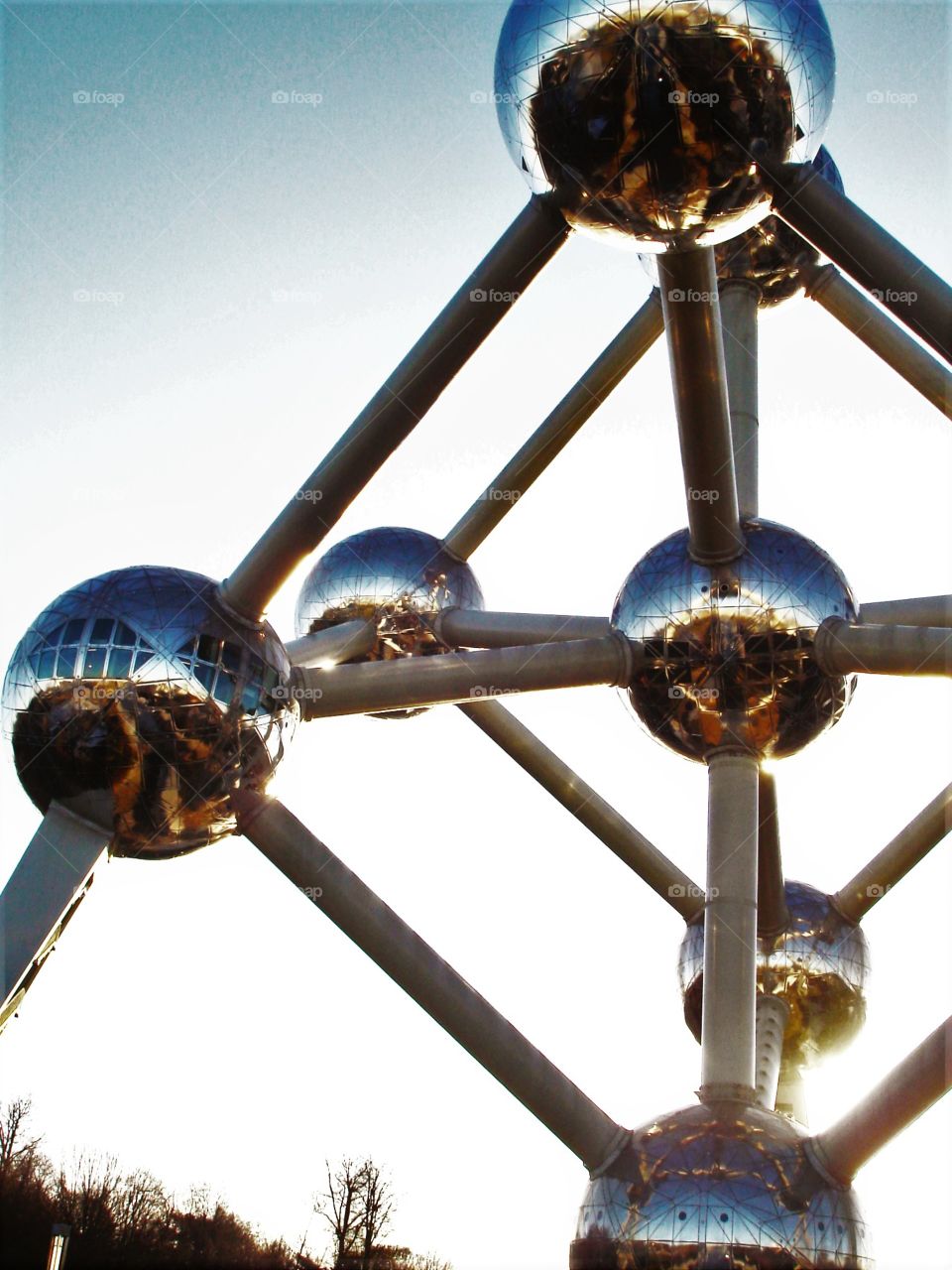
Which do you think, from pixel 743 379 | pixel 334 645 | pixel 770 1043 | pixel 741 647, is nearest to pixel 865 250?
pixel 741 647

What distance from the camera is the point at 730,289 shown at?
11.3 metres

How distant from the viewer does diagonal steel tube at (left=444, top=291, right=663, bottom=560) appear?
11.2 metres

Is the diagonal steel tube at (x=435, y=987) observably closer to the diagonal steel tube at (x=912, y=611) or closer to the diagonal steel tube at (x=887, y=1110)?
the diagonal steel tube at (x=887, y=1110)

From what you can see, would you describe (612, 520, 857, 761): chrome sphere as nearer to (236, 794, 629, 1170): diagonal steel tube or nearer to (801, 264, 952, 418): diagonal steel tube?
(236, 794, 629, 1170): diagonal steel tube

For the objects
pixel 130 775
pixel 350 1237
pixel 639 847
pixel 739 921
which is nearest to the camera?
pixel 130 775

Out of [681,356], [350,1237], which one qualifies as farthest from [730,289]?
[350,1237]

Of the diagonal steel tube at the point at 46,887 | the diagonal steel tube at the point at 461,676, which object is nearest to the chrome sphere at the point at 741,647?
the diagonal steel tube at the point at 461,676

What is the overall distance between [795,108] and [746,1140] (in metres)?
5.20

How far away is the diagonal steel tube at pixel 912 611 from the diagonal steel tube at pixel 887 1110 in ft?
10.5

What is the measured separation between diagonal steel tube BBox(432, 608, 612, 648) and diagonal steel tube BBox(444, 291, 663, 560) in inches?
45.1

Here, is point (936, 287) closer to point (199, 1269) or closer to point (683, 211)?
point (683, 211)

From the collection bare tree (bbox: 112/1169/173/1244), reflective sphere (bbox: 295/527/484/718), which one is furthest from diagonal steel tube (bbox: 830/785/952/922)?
bare tree (bbox: 112/1169/173/1244)

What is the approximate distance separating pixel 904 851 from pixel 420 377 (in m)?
5.43

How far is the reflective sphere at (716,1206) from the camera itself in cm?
667
